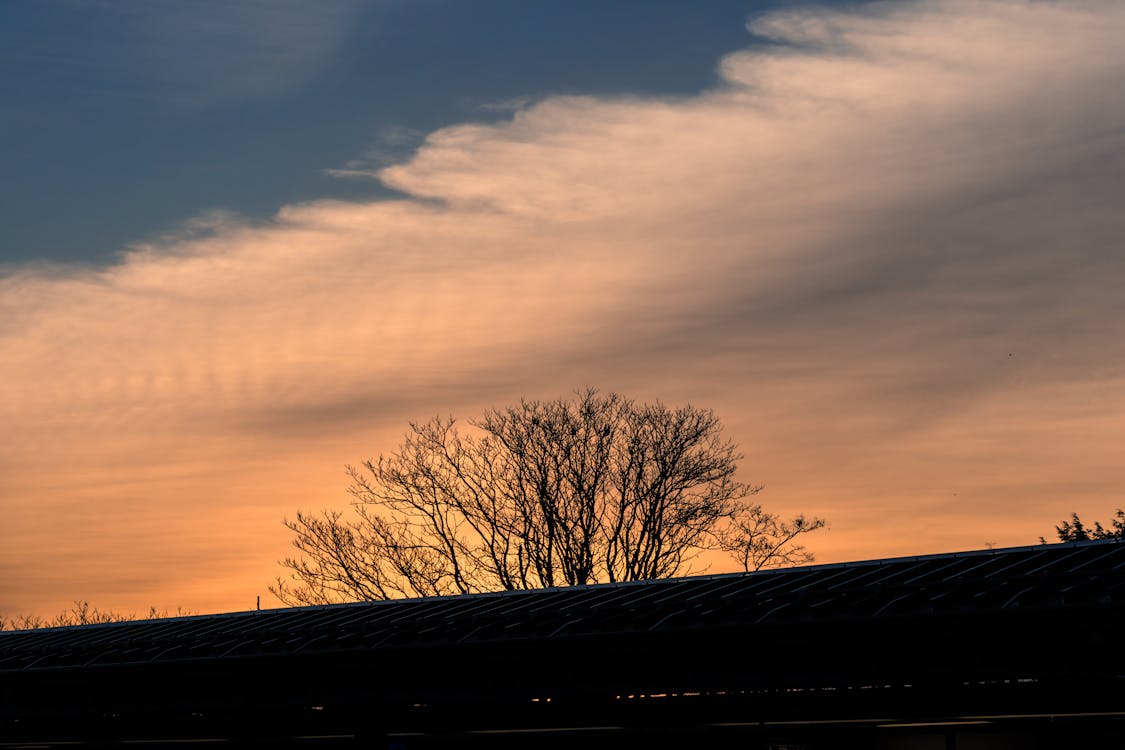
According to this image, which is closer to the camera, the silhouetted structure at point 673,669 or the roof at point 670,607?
the silhouetted structure at point 673,669

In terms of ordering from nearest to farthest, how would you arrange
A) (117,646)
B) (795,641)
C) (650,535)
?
(795,641) < (117,646) < (650,535)

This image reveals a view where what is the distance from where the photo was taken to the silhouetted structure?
1784cm

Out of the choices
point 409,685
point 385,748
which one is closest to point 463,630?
point 409,685

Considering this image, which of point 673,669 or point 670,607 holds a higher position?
point 670,607

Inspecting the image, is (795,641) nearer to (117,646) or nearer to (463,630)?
(463,630)

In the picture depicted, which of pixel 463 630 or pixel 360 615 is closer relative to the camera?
pixel 463 630

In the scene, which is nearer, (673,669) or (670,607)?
(673,669)

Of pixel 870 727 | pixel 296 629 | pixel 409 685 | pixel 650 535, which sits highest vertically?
pixel 650 535

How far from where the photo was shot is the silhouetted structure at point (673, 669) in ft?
58.5

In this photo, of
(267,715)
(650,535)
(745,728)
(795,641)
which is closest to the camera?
(795,641)

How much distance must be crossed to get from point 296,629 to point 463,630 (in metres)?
5.68

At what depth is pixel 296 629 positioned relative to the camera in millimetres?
26141

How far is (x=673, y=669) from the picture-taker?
66.3 feet

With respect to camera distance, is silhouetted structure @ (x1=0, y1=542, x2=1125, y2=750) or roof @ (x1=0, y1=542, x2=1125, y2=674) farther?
roof @ (x1=0, y1=542, x2=1125, y2=674)
